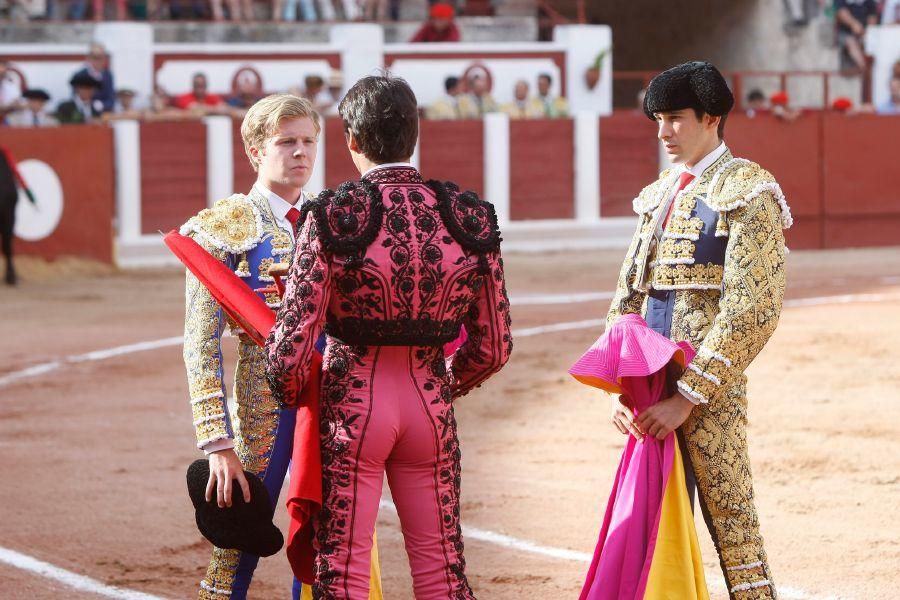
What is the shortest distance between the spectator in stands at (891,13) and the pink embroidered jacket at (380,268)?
1586cm

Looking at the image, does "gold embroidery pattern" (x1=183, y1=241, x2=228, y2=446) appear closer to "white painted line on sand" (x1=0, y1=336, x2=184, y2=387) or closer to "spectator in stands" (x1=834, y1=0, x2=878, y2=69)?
"white painted line on sand" (x1=0, y1=336, x2=184, y2=387)

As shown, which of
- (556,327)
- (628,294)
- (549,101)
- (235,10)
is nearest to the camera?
(628,294)

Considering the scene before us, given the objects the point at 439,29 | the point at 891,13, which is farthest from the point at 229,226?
the point at 891,13

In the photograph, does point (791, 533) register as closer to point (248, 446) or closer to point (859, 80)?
point (248, 446)

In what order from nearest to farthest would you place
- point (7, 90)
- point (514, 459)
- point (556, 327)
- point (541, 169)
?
point (514, 459), point (556, 327), point (7, 90), point (541, 169)

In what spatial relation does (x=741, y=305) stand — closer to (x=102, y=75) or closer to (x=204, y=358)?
(x=204, y=358)

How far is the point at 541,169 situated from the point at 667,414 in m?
11.1

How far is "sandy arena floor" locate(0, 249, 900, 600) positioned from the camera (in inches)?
161

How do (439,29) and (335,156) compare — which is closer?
(335,156)

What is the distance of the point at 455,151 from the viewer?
45.0 feet

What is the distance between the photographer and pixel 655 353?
291 cm

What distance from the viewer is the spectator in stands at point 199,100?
43.2ft

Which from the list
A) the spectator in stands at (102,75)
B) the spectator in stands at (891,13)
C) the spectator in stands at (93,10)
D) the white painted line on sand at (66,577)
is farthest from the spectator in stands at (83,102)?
the spectator in stands at (891,13)

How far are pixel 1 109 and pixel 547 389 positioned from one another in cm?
698
